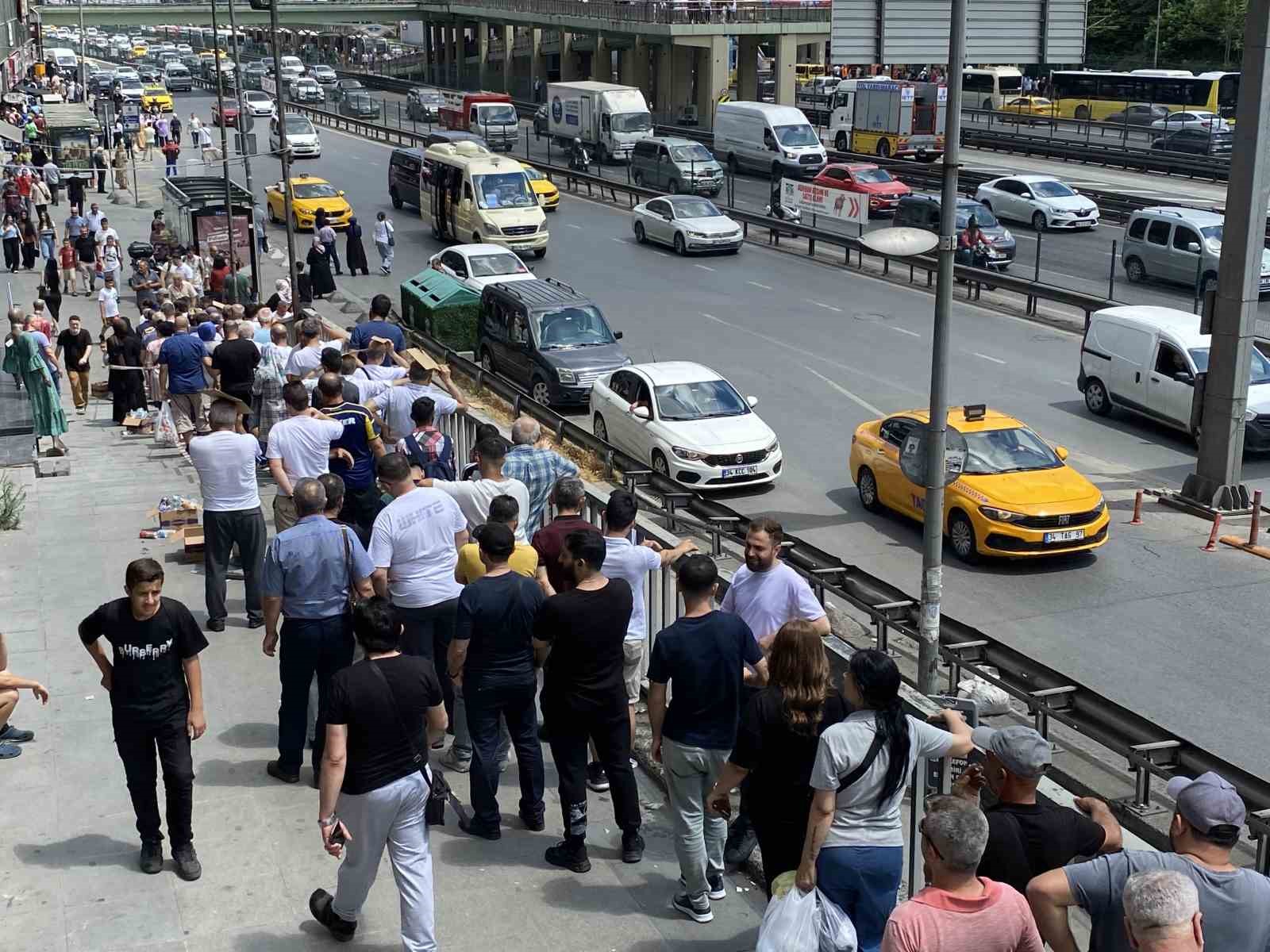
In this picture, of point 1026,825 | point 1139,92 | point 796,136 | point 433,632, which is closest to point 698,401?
point 433,632

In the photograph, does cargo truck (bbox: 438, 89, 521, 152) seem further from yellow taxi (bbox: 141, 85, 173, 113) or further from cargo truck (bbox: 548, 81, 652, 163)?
yellow taxi (bbox: 141, 85, 173, 113)

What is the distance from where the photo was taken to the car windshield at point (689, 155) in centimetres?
4725

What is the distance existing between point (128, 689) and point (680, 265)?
31.0 m

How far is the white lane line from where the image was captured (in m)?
23.1

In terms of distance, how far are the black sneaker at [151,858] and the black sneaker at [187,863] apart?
0.08m

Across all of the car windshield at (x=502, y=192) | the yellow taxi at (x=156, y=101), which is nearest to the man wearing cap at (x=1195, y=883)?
the car windshield at (x=502, y=192)

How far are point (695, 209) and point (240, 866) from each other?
109ft

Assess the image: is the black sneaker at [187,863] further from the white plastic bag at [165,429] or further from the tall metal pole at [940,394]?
the white plastic bag at [165,429]

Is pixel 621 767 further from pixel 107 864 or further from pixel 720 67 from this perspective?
pixel 720 67

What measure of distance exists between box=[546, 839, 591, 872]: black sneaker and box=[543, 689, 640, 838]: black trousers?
0.22 ft

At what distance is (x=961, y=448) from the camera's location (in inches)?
462

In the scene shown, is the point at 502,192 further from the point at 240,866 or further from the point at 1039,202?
the point at 240,866

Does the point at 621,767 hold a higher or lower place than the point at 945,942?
lower

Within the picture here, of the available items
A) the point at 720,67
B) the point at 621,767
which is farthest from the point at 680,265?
the point at 720,67
